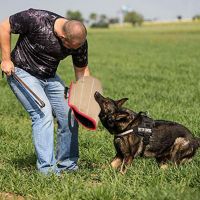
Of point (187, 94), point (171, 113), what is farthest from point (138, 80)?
point (171, 113)

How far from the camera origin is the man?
525 centimetres

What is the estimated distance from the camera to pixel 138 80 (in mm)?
15562

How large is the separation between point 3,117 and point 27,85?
Answer: 428cm

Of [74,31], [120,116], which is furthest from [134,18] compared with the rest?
[74,31]

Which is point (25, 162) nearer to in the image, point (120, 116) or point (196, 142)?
point (120, 116)

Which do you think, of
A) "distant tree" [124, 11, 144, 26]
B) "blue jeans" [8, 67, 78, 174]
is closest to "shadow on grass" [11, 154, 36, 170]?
"blue jeans" [8, 67, 78, 174]

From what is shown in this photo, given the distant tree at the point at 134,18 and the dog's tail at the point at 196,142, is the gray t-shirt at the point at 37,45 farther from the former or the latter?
the distant tree at the point at 134,18

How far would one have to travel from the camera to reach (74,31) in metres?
4.96

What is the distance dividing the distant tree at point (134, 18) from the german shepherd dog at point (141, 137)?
568 ft

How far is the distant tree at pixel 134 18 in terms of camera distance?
588ft

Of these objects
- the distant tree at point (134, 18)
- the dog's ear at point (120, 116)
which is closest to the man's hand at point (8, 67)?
the dog's ear at point (120, 116)

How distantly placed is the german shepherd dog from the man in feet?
2.05

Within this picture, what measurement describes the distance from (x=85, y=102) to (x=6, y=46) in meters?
1.15

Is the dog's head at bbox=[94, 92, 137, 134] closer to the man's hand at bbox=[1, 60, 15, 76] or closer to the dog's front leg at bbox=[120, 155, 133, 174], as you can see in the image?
the dog's front leg at bbox=[120, 155, 133, 174]
